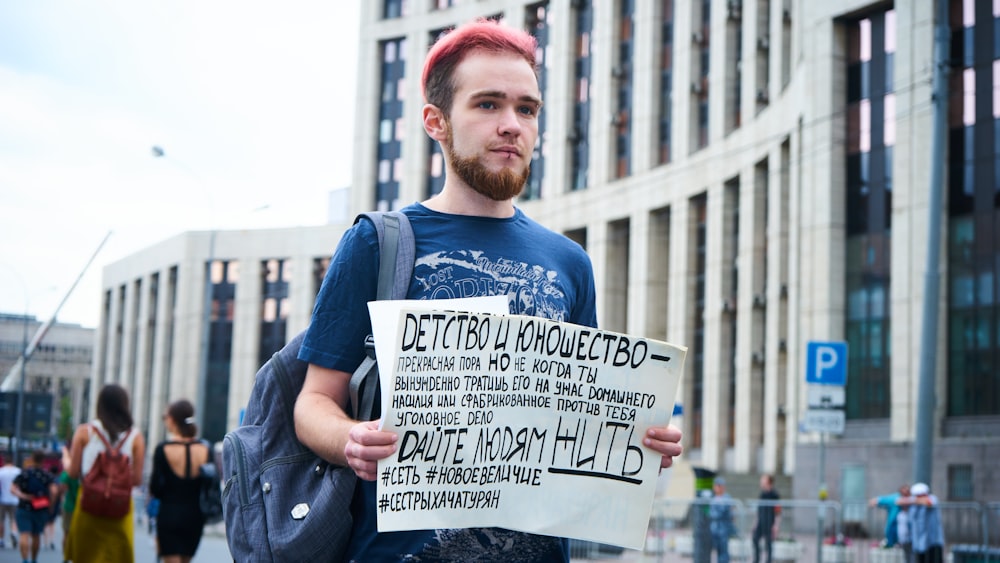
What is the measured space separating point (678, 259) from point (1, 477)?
3668 centimetres

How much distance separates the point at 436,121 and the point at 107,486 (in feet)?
20.8

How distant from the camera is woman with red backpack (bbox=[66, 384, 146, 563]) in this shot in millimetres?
8672

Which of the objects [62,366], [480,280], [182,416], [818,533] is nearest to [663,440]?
[480,280]

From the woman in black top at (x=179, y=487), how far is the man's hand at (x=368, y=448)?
7247 mm

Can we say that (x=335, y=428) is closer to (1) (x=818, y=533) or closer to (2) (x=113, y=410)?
(2) (x=113, y=410)

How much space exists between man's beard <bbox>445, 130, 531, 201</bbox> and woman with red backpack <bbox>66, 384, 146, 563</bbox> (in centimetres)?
624

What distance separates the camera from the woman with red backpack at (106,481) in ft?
28.5

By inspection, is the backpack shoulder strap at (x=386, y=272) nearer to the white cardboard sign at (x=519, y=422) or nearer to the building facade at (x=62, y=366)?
the white cardboard sign at (x=519, y=422)

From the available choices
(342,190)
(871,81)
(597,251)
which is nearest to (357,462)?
(871,81)

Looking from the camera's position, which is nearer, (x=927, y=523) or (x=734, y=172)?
(x=927, y=523)

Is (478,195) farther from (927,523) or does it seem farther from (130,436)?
(927,523)

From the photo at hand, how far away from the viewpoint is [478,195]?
301cm

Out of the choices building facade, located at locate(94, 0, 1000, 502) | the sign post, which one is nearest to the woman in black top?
the sign post

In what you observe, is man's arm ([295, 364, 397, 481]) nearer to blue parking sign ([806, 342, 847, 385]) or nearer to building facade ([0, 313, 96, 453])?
blue parking sign ([806, 342, 847, 385])
